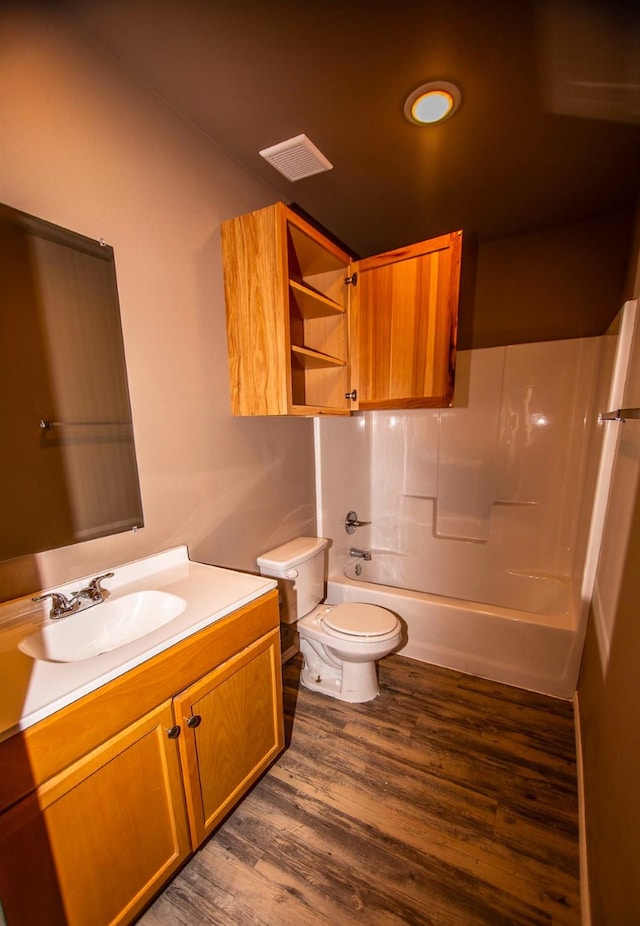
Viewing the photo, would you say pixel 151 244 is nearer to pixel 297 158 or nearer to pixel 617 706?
pixel 297 158

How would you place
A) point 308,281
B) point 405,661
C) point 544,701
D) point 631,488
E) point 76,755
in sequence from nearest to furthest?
point 76,755 → point 631,488 → point 544,701 → point 308,281 → point 405,661

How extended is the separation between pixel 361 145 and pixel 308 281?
2.02 feet

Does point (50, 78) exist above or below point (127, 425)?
above

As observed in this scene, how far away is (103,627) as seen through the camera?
1101mm

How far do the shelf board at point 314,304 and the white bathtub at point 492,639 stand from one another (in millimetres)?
1687

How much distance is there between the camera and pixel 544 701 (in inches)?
70.5

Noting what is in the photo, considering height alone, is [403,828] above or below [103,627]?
below

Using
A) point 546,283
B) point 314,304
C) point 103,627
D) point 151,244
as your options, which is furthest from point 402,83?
point 103,627

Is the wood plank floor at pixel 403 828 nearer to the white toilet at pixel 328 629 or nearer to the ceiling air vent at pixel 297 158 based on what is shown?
the white toilet at pixel 328 629

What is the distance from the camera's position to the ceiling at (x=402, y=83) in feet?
3.33

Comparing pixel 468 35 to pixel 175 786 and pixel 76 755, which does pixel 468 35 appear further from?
pixel 175 786

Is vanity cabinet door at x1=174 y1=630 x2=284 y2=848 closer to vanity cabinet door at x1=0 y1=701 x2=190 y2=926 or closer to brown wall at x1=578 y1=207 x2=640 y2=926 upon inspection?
vanity cabinet door at x1=0 y1=701 x2=190 y2=926

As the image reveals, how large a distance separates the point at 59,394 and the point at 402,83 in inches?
61.7

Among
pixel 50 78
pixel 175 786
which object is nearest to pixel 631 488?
pixel 175 786
